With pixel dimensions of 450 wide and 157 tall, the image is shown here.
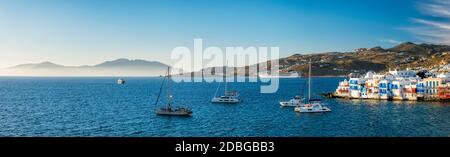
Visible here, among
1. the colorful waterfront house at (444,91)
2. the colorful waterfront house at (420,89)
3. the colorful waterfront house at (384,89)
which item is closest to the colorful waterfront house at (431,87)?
the colorful waterfront house at (420,89)

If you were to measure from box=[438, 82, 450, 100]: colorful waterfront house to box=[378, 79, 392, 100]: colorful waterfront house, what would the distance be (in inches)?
249

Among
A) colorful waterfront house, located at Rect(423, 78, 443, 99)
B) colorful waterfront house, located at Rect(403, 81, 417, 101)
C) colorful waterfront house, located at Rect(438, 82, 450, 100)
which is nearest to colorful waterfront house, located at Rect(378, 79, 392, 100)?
colorful waterfront house, located at Rect(403, 81, 417, 101)

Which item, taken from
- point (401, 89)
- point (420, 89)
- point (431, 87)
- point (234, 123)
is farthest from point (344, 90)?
point (234, 123)

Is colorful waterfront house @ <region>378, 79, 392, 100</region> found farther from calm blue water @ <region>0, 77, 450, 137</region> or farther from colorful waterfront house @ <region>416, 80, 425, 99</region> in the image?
calm blue water @ <region>0, 77, 450, 137</region>

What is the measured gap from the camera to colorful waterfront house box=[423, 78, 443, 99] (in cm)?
5995

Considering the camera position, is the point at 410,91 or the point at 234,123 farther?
the point at 410,91

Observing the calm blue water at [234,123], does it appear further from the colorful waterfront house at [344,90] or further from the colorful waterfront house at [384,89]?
the colorful waterfront house at [344,90]

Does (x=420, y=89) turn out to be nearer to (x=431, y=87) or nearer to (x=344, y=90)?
(x=431, y=87)

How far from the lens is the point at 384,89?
208ft

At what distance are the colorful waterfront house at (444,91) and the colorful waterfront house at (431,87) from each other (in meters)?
0.49

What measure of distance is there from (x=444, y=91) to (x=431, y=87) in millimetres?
1730

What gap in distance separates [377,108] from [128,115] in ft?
89.4
